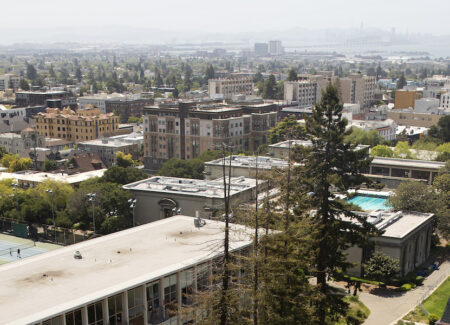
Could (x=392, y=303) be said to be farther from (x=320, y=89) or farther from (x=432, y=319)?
(x=320, y=89)

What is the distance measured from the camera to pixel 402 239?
34750 mm

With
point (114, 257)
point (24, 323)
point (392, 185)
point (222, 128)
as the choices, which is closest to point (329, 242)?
point (114, 257)

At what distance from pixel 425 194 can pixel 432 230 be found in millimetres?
2698

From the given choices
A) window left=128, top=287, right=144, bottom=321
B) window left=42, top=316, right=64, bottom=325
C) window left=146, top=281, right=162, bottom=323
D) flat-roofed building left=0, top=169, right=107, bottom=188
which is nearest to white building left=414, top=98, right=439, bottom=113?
flat-roofed building left=0, top=169, right=107, bottom=188

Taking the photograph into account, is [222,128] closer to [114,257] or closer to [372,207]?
[372,207]

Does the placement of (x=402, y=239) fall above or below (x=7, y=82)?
above

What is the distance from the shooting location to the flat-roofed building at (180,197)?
36.5 meters

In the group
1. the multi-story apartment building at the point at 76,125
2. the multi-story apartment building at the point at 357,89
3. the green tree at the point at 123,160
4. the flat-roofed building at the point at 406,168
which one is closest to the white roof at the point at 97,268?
the flat-roofed building at the point at 406,168

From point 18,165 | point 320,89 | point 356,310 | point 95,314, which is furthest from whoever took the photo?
point 320,89

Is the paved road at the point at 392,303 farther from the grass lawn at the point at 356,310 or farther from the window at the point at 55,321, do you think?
the window at the point at 55,321

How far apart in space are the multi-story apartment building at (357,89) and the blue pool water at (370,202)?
66416 millimetres

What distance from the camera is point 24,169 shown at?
63.8m

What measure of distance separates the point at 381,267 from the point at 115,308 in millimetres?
19972

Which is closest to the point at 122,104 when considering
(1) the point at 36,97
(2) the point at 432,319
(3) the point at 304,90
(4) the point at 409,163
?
(1) the point at 36,97
